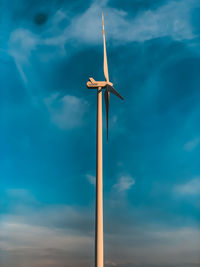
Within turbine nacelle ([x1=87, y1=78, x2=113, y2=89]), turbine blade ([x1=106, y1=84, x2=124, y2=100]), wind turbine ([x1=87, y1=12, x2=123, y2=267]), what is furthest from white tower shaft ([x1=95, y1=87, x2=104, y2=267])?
turbine blade ([x1=106, y1=84, x2=124, y2=100])

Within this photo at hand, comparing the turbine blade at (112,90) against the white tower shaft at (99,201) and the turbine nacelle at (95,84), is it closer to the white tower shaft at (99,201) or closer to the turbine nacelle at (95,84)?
the turbine nacelle at (95,84)

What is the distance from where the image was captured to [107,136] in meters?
51.3

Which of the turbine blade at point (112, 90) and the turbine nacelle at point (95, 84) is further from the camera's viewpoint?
the turbine blade at point (112, 90)

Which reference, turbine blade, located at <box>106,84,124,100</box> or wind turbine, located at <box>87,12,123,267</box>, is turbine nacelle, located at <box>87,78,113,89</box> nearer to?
wind turbine, located at <box>87,12,123,267</box>

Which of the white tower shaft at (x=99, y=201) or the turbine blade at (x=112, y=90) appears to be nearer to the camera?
the white tower shaft at (x=99, y=201)

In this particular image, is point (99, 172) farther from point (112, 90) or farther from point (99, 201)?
point (112, 90)

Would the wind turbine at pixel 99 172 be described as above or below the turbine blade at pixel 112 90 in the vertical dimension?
below

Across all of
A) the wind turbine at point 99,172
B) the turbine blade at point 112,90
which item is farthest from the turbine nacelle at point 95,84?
the turbine blade at point 112,90

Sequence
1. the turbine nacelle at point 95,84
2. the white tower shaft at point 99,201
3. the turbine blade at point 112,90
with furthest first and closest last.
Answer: the turbine blade at point 112,90 < the turbine nacelle at point 95,84 < the white tower shaft at point 99,201

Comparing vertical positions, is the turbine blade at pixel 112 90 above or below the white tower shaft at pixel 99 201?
above

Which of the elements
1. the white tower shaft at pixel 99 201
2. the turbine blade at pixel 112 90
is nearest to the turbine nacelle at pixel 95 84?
the turbine blade at pixel 112 90

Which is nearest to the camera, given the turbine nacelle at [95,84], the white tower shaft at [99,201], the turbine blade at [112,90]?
the white tower shaft at [99,201]

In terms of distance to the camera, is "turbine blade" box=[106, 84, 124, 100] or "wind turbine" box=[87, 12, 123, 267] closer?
"wind turbine" box=[87, 12, 123, 267]

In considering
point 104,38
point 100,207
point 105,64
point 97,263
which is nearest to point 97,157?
point 100,207
